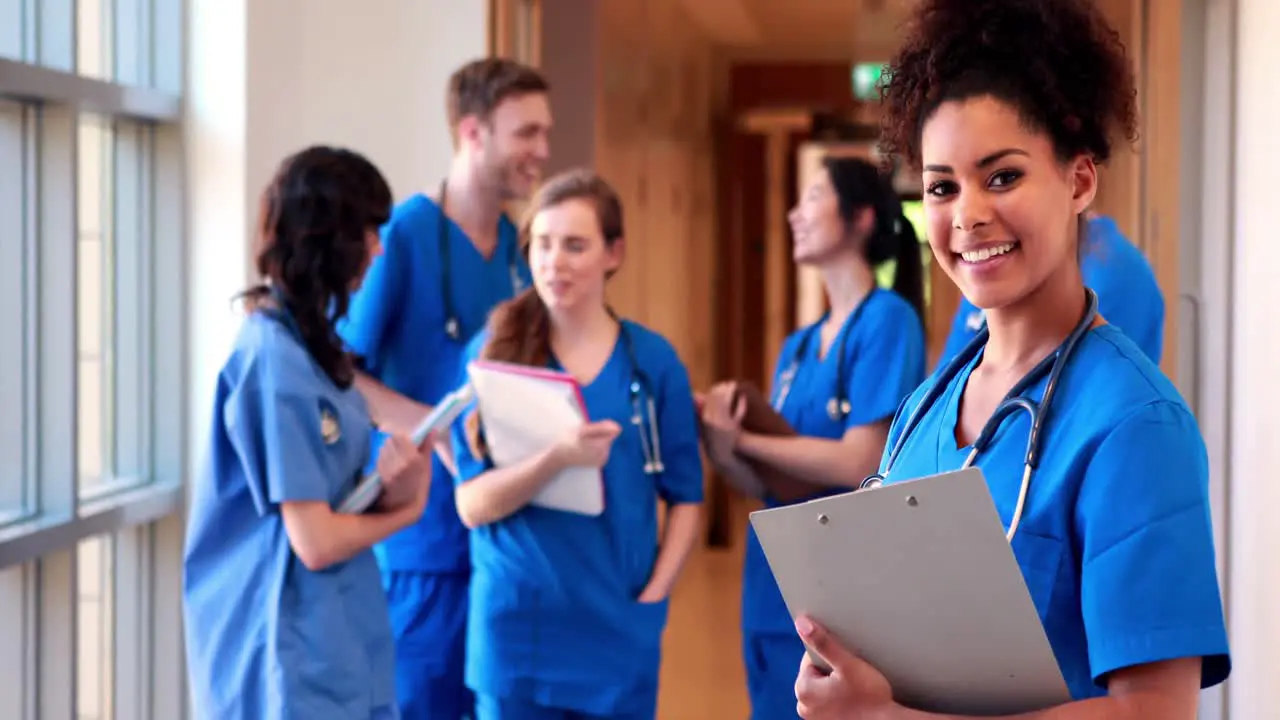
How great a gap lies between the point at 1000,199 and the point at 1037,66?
11 cm

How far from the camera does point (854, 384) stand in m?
2.60

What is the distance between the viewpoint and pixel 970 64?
1061 millimetres

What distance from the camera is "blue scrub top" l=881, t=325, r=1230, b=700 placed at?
92 cm

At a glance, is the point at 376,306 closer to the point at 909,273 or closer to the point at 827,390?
the point at 827,390

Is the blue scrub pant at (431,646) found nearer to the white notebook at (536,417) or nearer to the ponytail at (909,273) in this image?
the white notebook at (536,417)

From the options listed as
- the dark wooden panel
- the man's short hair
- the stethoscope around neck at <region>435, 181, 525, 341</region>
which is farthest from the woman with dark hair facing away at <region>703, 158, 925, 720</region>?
the dark wooden panel

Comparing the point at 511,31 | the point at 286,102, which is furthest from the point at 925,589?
the point at 511,31

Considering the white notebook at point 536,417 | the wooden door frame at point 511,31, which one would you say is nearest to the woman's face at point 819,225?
the white notebook at point 536,417

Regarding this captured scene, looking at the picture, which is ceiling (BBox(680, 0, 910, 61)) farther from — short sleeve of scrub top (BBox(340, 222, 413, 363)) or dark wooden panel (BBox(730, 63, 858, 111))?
short sleeve of scrub top (BBox(340, 222, 413, 363))

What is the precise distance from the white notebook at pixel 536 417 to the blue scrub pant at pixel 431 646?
1.54 ft

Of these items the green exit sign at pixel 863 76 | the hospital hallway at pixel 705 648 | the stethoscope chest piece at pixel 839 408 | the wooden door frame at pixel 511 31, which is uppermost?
the green exit sign at pixel 863 76

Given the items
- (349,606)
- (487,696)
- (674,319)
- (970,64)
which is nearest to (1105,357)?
(970,64)

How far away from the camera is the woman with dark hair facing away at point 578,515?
7.32 ft

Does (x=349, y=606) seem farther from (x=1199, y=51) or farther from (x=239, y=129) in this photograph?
(x=1199, y=51)
